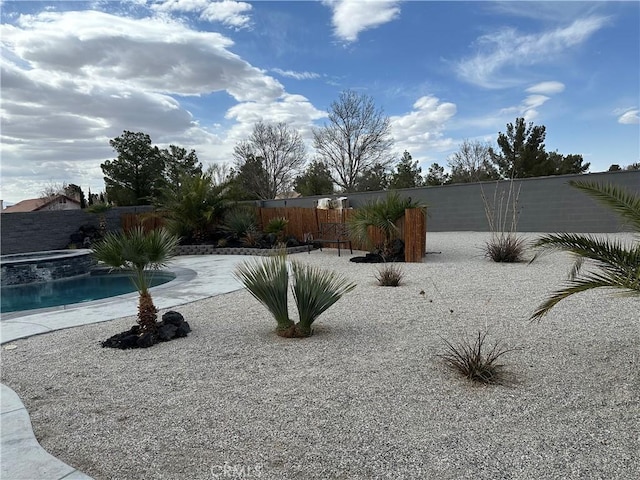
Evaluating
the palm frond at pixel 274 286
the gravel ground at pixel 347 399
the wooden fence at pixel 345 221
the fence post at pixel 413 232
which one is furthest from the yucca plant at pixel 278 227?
the palm frond at pixel 274 286

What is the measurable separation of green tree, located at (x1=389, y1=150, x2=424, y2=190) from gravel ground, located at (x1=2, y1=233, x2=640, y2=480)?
28.4 m

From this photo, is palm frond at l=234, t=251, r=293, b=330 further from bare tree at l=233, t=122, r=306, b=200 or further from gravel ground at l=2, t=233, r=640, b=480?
bare tree at l=233, t=122, r=306, b=200

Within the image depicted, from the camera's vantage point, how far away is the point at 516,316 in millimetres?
4992

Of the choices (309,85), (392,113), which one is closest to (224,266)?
(309,85)

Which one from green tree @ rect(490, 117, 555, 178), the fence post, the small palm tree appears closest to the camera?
the small palm tree

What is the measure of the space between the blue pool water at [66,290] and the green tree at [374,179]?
25.7 meters

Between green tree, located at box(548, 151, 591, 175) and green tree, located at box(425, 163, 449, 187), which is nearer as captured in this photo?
green tree, located at box(548, 151, 591, 175)

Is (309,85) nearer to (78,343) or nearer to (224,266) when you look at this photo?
(224,266)

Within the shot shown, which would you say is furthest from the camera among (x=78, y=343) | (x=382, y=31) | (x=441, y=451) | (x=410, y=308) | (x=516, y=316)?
(x=382, y=31)

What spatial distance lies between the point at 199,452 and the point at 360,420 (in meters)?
1.01

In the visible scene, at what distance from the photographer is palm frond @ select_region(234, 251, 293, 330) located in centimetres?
450

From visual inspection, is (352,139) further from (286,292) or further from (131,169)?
(286,292)

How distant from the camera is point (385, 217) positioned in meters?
9.88

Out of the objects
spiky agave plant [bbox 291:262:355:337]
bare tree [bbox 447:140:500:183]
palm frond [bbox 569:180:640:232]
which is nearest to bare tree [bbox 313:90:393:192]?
bare tree [bbox 447:140:500:183]
